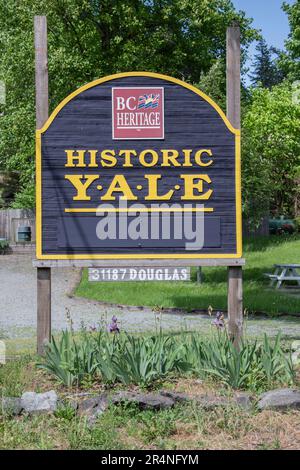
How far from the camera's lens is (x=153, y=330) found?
11.5m

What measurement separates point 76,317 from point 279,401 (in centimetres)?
843

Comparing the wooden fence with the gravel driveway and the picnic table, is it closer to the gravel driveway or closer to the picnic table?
the gravel driveway

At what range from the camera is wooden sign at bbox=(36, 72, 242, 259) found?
25.3ft

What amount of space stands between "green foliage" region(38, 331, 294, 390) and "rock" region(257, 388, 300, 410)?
413 millimetres

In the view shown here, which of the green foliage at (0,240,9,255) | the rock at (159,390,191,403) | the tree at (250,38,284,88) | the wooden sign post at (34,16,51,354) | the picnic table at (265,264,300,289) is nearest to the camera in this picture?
the rock at (159,390,191,403)

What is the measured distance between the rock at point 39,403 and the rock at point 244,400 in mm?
1476

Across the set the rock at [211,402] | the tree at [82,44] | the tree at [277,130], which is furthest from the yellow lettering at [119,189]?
the tree at [277,130]

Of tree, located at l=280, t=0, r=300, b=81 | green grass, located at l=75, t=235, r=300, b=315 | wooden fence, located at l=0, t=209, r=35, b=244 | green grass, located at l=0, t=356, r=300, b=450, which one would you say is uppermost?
tree, located at l=280, t=0, r=300, b=81

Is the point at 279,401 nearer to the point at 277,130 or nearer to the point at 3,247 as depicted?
the point at 3,247

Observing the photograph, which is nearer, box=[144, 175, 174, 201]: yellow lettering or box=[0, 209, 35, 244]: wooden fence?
box=[144, 175, 174, 201]: yellow lettering

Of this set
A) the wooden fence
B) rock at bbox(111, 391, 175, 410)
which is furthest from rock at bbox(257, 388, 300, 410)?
the wooden fence

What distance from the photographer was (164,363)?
6391mm
